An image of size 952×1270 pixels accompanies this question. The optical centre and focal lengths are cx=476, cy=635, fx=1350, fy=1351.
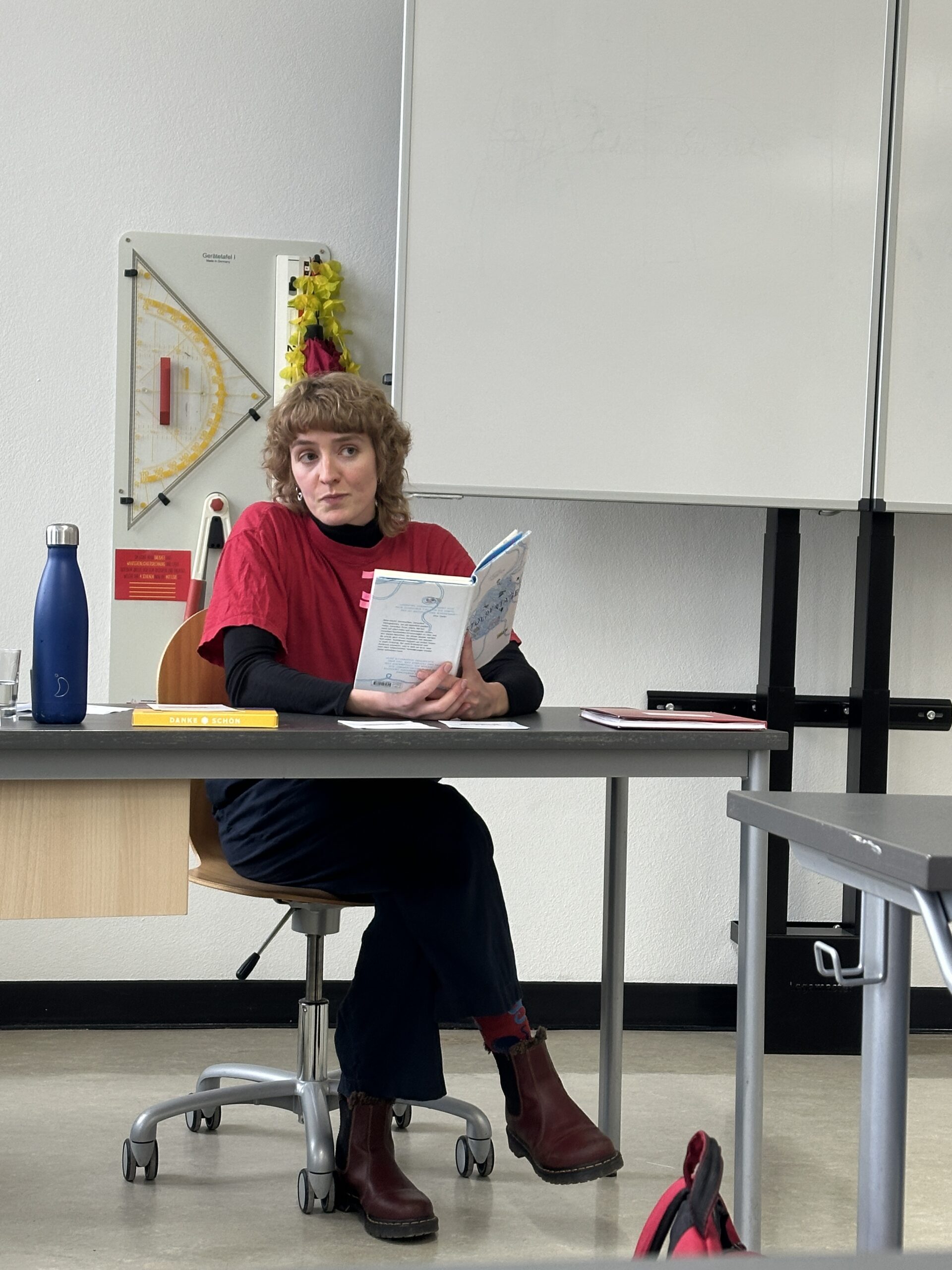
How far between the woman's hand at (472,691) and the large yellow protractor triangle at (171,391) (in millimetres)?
1259

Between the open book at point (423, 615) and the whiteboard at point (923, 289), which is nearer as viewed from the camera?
the open book at point (423, 615)

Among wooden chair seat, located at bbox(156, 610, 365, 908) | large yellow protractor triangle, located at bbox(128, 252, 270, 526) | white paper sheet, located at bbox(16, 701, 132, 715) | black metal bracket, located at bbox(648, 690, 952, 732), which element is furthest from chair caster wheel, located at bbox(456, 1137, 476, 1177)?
large yellow protractor triangle, located at bbox(128, 252, 270, 526)

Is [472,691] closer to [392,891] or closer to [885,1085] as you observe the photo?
[392,891]

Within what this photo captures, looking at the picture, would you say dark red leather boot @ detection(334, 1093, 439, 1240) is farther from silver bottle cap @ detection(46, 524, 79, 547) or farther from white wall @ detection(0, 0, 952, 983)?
white wall @ detection(0, 0, 952, 983)

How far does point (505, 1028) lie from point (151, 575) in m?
1.52

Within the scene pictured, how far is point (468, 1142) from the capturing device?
2.14m

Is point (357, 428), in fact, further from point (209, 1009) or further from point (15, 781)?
point (209, 1009)

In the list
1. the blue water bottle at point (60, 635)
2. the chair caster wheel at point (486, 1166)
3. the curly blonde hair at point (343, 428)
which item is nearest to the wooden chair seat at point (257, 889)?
the blue water bottle at point (60, 635)

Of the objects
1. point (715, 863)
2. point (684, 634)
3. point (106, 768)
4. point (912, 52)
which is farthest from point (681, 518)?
point (106, 768)

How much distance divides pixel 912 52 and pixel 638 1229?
242cm

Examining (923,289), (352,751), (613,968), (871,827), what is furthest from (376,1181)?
(923,289)

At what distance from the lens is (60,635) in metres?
1.67

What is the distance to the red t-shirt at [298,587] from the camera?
6.81ft

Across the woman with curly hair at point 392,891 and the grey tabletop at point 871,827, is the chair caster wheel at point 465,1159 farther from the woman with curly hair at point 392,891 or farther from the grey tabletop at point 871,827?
the grey tabletop at point 871,827
